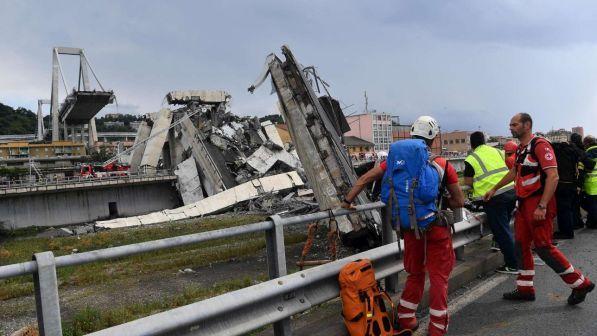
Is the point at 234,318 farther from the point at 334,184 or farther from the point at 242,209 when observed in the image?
the point at 242,209

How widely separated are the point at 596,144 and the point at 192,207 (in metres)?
28.5

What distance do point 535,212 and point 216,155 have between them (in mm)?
34643

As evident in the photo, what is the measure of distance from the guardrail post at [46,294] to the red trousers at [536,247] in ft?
14.6

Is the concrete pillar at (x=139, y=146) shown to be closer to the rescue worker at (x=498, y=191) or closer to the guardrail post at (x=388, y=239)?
the rescue worker at (x=498, y=191)

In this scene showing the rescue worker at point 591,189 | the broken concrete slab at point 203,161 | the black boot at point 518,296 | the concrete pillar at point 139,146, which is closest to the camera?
the black boot at point 518,296

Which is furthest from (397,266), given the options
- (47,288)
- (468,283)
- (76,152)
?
(76,152)

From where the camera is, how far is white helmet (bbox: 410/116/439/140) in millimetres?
4105

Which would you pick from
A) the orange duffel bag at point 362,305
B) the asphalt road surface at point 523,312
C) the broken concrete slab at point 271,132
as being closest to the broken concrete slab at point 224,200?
the broken concrete slab at point 271,132

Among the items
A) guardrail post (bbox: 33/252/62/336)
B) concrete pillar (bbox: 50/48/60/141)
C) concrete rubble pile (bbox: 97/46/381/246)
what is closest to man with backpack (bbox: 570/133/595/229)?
guardrail post (bbox: 33/252/62/336)

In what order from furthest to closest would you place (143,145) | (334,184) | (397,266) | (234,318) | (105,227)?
(143,145) → (105,227) → (334,184) → (397,266) → (234,318)

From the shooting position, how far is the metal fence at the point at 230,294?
2443mm

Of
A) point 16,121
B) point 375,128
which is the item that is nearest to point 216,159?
point 375,128

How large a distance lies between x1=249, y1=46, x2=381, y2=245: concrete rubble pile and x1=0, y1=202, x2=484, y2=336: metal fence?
7.08 meters

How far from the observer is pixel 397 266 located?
4785 mm
